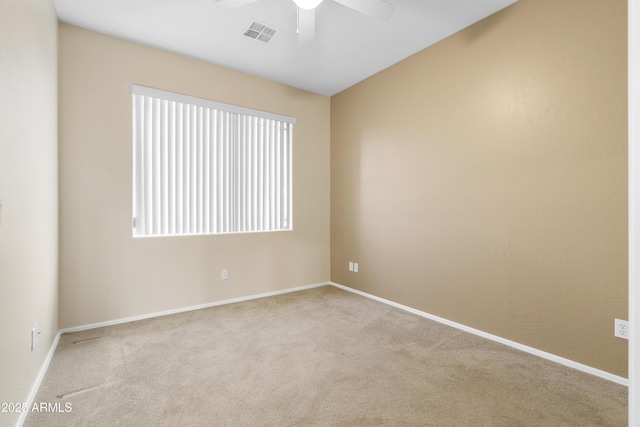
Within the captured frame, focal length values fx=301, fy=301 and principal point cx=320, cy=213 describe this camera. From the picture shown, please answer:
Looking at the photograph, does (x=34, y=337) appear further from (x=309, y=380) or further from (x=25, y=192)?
(x=309, y=380)

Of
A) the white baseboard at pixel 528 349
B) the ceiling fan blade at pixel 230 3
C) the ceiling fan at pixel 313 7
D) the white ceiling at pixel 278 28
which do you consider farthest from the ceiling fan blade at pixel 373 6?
the white baseboard at pixel 528 349

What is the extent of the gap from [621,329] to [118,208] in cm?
409

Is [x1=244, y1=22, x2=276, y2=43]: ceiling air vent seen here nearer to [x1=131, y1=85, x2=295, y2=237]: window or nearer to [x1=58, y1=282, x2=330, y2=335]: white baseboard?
[x1=131, y1=85, x2=295, y2=237]: window

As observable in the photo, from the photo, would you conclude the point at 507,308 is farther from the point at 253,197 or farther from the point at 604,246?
the point at 253,197

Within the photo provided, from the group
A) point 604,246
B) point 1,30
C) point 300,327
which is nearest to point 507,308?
point 604,246

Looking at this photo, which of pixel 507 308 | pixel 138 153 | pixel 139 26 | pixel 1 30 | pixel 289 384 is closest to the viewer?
pixel 1 30

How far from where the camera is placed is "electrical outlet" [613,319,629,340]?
6.26 feet

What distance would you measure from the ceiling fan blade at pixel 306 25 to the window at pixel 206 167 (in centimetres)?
151

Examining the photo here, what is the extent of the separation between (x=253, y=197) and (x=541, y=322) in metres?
3.13

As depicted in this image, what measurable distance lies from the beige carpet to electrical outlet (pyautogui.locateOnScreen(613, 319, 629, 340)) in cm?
32

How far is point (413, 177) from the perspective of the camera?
10.7 feet

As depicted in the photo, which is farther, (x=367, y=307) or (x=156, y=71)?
(x=367, y=307)

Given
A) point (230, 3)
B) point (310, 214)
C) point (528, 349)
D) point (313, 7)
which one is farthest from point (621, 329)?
point (230, 3)

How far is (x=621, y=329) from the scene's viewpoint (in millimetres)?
1922
